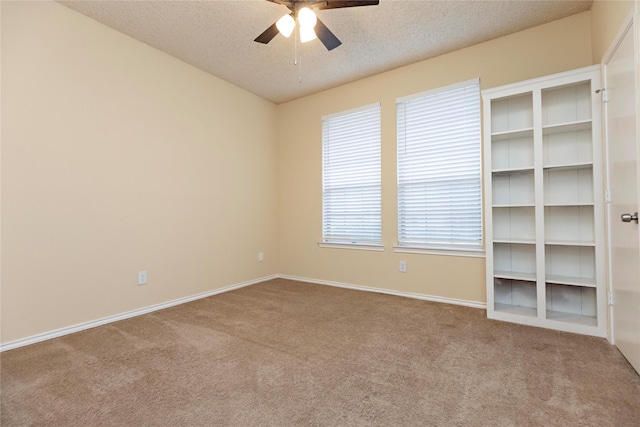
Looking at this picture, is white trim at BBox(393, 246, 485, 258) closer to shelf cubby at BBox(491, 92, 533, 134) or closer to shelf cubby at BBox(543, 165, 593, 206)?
shelf cubby at BBox(543, 165, 593, 206)

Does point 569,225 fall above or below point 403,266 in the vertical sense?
above

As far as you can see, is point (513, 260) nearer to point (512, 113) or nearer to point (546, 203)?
point (546, 203)

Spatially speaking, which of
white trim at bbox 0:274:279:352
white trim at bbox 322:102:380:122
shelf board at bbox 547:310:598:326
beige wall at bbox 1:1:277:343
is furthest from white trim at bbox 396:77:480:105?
white trim at bbox 0:274:279:352

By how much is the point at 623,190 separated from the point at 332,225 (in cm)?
289

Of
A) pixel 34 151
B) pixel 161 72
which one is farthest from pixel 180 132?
pixel 34 151

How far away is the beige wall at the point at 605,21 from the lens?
1.83m

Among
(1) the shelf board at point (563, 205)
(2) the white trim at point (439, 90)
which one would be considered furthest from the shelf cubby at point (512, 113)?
(1) the shelf board at point (563, 205)

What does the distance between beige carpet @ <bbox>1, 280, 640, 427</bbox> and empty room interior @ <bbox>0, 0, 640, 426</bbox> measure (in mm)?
17

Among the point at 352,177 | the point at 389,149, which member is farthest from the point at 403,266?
the point at 389,149

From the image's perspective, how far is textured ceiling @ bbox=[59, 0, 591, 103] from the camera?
245cm

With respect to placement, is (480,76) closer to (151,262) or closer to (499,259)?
(499,259)

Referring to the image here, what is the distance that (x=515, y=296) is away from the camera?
2.79m

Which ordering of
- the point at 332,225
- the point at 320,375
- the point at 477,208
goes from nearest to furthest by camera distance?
the point at 320,375 < the point at 477,208 < the point at 332,225

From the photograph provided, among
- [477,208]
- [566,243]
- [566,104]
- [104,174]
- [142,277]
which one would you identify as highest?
[566,104]
